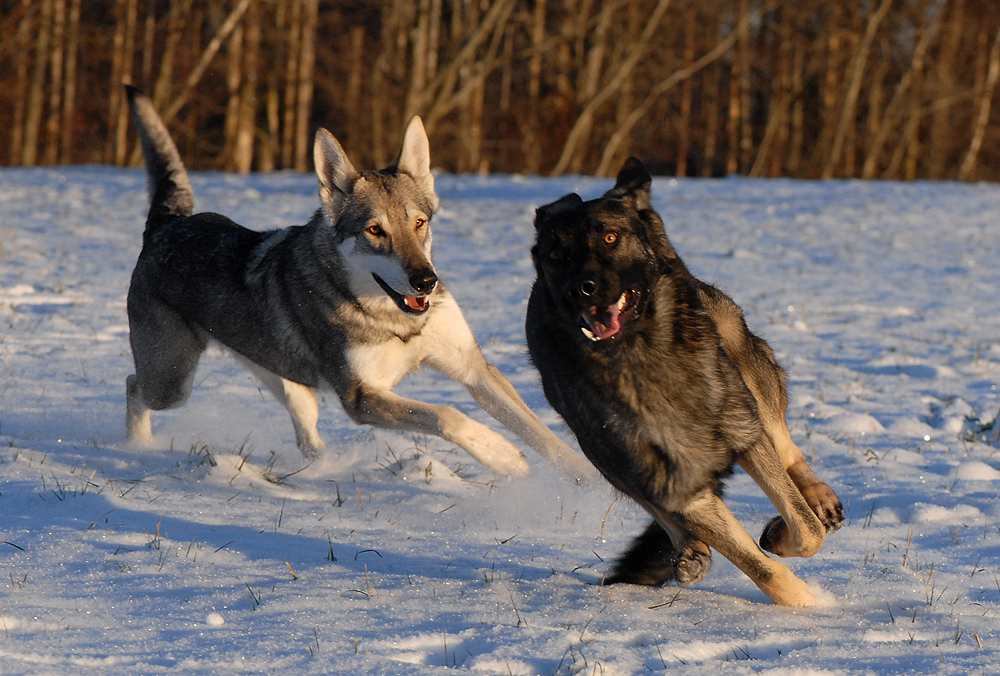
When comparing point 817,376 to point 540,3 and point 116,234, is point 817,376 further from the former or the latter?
point 540,3

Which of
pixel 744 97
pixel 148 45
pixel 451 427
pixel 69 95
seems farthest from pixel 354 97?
pixel 451 427

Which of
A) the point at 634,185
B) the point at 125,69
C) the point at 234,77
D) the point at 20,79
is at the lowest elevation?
the point at 20,79

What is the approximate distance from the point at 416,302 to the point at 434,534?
111cm

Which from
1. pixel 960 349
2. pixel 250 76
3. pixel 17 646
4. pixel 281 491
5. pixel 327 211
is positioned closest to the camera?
pixel 17 646

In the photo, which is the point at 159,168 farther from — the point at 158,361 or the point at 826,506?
the point at 826,506

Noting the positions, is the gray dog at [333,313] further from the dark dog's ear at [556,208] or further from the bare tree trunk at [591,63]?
the bare tree trunk at [591,63]

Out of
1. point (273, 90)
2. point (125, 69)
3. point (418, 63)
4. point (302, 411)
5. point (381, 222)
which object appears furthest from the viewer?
point (125, 69)

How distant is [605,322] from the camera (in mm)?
3293

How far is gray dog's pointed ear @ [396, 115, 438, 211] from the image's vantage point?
5.12 metres

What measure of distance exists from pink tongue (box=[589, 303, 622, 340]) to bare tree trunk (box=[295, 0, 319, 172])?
24103 mm

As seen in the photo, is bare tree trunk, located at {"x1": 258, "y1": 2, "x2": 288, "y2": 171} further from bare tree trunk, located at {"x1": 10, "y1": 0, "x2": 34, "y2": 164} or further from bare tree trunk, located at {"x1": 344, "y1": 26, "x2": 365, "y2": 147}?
bare tree trunk, located at {"x1": 10, "y1": 0, "x2": 34, "y2": 164}

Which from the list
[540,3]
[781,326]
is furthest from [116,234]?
[540,3]

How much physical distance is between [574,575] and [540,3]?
25.7 metres

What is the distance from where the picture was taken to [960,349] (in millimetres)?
8062
